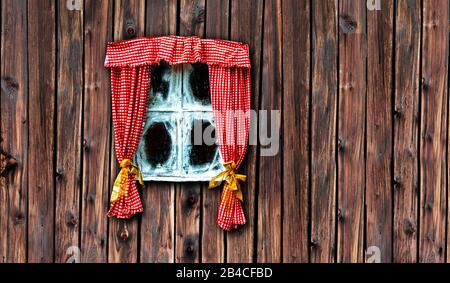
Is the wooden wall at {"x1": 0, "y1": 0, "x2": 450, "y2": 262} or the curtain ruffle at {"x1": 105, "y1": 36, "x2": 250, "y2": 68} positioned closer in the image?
the curtain ruffle at {"x1": 105, "y1": 36, "x2": 250, "y2": 68}

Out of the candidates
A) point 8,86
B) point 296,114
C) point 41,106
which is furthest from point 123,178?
point 296,114

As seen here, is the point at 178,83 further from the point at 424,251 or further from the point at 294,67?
the point at 424,251

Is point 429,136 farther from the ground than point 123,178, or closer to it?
farther from the ground

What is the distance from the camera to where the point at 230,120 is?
4344mm

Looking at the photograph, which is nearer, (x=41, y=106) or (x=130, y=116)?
(x=130, y=116)

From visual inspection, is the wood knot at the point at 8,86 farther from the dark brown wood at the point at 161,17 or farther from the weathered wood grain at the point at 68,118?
the dark brown wood at the point at 161,17

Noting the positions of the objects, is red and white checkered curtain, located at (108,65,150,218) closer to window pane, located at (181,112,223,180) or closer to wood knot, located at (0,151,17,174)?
window pane, located at (181,112,223,180)

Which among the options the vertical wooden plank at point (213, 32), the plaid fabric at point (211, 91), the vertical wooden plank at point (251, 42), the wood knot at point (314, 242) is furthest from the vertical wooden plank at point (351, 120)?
the vertical wooden plank at point (213, 32)

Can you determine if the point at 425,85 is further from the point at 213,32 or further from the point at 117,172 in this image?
the point at 117,172

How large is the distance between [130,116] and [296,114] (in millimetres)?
1206

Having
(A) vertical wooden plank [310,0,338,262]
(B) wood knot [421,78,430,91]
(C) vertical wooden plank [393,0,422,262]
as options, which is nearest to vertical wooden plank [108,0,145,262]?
(A) vertical wooden plank [310,0,338,262]

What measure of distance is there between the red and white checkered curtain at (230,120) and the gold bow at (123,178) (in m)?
0.64

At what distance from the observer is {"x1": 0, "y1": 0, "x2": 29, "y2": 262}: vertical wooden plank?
445cm

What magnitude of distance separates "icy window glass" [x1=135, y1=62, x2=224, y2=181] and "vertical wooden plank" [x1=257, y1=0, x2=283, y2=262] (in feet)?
1.21
